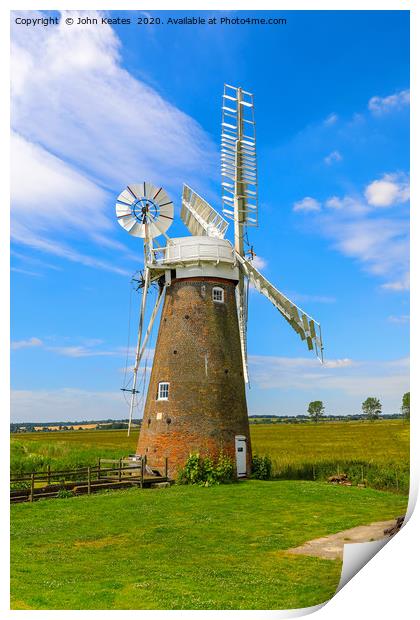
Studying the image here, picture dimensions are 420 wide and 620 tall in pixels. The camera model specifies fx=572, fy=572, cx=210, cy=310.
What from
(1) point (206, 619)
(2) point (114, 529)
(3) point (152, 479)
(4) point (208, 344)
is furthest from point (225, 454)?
(1) point (206, 619)

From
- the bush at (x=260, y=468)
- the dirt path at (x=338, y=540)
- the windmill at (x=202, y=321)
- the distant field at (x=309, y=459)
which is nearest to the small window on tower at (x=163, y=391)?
the windmill at (x=202, y=321)

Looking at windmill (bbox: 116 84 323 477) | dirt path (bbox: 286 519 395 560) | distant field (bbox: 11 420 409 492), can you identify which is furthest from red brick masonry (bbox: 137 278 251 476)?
dirt path (bbox: 286 519 395 560)

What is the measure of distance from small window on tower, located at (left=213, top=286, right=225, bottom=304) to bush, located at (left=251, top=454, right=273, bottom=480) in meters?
6.25

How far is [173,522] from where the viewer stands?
14.4 meters

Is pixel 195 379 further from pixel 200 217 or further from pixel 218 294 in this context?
pixel 200 217

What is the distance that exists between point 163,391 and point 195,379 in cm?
142

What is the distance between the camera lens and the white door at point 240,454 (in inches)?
815

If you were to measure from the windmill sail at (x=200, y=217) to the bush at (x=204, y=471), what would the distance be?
27.2ft

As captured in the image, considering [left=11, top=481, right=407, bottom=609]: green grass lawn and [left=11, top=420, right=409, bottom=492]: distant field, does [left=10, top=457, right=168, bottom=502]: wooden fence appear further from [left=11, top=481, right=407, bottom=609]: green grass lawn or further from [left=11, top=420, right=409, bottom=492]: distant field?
[left=11, top=420, right=409, bottom=492]: distant field

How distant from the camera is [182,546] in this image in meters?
12.3

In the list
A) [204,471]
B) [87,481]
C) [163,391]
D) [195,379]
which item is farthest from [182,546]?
[163,391]

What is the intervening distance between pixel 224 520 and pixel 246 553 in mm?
2941

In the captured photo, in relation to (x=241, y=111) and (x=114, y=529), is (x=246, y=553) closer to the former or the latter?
(x=114, y=529)
